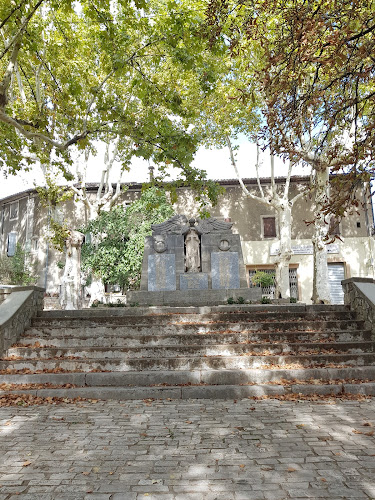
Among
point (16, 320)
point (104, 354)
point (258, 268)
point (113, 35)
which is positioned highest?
point (113, 35)

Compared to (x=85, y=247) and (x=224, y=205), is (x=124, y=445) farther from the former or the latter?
(x=224, y=205)

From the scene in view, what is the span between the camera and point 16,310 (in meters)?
8.10

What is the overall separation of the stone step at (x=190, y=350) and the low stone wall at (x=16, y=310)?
368 millimetres

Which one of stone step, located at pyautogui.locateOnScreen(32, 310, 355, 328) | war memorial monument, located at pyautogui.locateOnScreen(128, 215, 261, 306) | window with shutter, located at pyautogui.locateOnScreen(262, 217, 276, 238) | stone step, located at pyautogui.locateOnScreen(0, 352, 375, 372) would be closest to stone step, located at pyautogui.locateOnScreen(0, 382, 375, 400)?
stone step, located at pyautogui.locateOnScreen(0, 352, 375, 372)

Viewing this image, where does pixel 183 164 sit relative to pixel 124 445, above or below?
above

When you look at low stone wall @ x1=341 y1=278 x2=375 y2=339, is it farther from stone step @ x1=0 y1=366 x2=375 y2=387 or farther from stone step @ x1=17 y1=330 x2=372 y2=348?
stone step @ x1=0 y1=366 x2=375 y2=387

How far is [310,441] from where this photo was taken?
4.05 m

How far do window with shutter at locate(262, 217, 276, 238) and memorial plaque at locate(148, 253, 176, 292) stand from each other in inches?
570

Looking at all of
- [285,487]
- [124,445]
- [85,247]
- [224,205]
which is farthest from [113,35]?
[224,205]

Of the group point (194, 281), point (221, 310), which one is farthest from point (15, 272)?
point (221, 310)

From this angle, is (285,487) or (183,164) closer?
(285,487)

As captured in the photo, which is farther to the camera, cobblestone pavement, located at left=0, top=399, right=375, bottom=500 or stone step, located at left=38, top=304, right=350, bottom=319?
stone step, located at left=38, top=304, right=350, bottom=319

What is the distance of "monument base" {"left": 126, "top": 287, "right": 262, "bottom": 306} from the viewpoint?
12.4m

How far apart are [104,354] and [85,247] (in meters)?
14.2
